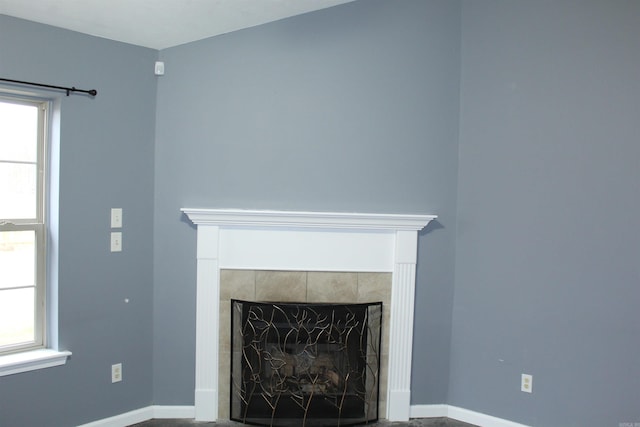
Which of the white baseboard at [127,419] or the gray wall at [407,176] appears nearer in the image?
the gray wall at [407,176]

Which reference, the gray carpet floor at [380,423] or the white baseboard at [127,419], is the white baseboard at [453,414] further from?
the white baseboard at [127,419]

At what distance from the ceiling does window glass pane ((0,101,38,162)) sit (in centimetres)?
49

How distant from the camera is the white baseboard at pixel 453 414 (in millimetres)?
2800

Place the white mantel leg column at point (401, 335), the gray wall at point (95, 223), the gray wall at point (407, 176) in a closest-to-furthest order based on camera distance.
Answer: the gray wall at point (95, 223), the gray wall at point (407, 176), the white mantel leg column at point (401, 335)

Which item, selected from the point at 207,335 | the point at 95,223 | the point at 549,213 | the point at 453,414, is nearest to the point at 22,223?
the point at 95,223

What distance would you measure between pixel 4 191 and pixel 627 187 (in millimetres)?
3443

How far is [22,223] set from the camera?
7.93 ft

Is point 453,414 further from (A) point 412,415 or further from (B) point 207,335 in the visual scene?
(B) point 207,335

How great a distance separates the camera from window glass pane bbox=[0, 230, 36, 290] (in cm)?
238

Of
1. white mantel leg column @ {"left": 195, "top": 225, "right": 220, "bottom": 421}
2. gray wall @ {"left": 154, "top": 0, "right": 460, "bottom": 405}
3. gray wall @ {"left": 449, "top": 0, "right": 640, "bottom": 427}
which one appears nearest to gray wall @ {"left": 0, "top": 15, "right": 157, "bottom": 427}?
gray wall @ {"left": 154, "top": 0, "right": 460, "bottom": 405}

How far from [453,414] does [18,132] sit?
10.5 ft

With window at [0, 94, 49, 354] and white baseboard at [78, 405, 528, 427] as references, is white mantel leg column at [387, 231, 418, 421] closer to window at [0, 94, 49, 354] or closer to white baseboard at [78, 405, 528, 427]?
white baseboard at [78, 405, 528, 427]

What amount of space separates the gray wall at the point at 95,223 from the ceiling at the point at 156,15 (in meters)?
0.09

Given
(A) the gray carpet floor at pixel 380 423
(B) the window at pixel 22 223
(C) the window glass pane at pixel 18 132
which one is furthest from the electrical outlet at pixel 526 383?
(C) the window glass pane at pixel 18 132
